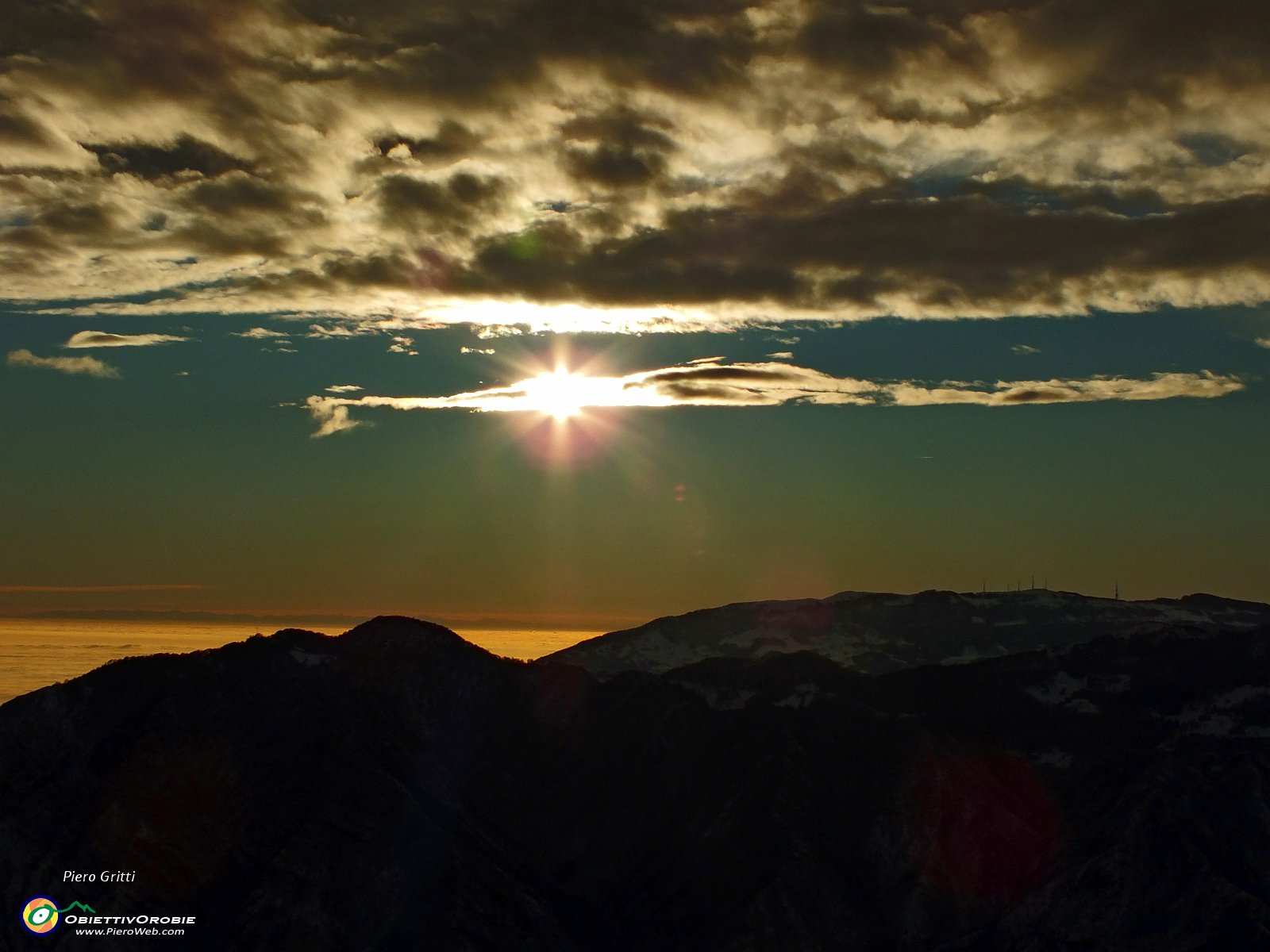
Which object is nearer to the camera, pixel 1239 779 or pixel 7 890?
pixel 7 890

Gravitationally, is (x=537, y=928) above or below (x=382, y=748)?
below

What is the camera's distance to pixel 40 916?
158 m

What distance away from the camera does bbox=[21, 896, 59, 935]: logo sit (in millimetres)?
156750

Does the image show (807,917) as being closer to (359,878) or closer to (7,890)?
(359,878)

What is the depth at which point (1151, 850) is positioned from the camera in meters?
172

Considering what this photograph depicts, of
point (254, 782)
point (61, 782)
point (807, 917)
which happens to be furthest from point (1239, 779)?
point (61, 782)

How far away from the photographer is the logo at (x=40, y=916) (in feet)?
514

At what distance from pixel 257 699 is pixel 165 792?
883 inches

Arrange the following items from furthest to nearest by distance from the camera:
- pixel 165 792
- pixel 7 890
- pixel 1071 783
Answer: pixel 1071 783 → pixel 165 792 → pixel 7 890

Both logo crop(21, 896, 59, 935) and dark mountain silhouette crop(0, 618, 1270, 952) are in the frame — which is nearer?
logo crop(21, 896, 59, 935)

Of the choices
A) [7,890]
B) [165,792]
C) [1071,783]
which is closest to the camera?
[7,890]

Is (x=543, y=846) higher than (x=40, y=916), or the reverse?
(x=40, y=916)

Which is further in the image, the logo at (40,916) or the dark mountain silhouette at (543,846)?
the dark mountain silhouette at (543,846)

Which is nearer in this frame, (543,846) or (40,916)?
(40,916)
